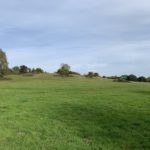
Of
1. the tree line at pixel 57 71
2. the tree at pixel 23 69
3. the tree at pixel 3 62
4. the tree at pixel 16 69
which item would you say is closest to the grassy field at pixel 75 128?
the tree line at pixel 57 71

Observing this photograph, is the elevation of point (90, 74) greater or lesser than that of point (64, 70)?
lesser

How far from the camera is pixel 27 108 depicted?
20344mm

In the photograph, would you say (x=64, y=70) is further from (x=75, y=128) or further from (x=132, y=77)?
(x=75, y=128)

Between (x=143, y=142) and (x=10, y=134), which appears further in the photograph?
(x=10, y=134)

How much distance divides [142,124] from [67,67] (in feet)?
200

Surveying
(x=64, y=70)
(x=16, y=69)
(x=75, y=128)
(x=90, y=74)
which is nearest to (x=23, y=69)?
(x=16, y=69)

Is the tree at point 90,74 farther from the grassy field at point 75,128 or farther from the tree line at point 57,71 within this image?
the grassy field at point 75,128

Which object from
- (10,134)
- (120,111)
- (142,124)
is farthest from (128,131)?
(120,111)

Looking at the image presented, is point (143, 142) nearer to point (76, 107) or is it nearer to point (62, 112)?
point (62, 112)

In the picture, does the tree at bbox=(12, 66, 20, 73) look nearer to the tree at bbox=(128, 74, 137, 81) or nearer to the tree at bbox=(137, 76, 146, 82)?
the tree at bbox=(128, 74, 137, 81)

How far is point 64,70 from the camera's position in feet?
246

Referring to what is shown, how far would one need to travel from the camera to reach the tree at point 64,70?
243 ft

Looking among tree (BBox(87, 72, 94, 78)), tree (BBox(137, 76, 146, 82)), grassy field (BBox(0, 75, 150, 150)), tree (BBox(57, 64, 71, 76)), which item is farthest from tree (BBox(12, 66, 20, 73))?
grassy field (BBox(0, 75, 150, 150))

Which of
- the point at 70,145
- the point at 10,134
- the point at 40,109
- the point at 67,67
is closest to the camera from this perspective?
the point at 70,145
